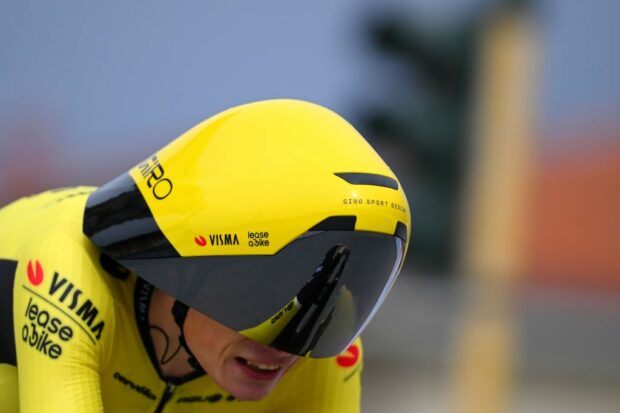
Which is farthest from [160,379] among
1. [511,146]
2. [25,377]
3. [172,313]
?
[511,146]

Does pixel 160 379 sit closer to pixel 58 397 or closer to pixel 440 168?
pixel 58 397

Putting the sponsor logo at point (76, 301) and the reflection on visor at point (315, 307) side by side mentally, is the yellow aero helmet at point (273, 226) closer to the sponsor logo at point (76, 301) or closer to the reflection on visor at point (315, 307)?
the reflection on visor at point (315, 307)

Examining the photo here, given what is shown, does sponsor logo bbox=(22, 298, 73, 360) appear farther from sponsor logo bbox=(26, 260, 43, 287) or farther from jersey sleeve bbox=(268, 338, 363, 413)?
jersey sleeve bbox=(268, 338, 363, 413)

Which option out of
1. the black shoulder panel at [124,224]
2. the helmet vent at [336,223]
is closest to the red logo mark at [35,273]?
the black shoulder panel at [124,224]

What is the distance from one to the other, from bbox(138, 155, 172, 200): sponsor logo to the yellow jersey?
27cm

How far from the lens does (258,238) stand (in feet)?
9.12

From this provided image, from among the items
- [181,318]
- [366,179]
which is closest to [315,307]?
[366,179]

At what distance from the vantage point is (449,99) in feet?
41.2

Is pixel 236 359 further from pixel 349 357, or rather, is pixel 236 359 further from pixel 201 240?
pixel 349 357

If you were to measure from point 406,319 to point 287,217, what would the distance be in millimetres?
14978

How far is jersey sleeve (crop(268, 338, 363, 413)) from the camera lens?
11.3ft

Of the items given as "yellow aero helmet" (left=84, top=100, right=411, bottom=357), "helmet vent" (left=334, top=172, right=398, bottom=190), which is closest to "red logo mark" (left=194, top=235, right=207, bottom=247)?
"yellow aero helmet" (left=84, top=100, right=411, bottom=357)

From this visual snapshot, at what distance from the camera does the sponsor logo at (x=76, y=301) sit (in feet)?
9.70

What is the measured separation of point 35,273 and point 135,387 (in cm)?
49
